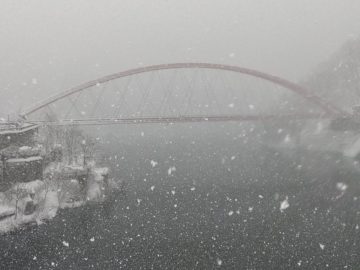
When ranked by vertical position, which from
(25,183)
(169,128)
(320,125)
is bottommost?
(169,128)

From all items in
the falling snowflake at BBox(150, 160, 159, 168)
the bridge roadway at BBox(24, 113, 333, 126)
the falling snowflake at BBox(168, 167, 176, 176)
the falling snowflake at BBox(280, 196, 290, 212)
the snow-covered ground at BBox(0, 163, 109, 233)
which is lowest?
the falling snowflake at BBox(150, 160, 159, 168)

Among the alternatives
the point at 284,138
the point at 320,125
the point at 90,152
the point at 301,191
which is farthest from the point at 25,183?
the point at 320,125

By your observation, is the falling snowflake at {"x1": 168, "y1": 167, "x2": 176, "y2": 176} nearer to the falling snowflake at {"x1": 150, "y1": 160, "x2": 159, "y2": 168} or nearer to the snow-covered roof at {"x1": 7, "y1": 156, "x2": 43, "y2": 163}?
the falling snowflake at {"x1": 150, "y1": 160, "x2": 159, "y2": 168}

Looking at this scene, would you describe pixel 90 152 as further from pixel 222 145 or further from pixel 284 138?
pixel 284 138

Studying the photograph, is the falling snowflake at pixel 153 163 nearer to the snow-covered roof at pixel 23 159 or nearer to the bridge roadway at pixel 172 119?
the bridge roadway at pixel 172 119

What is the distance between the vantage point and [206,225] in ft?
106

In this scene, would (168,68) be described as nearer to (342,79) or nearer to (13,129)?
(13,129)

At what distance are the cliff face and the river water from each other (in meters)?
33.3

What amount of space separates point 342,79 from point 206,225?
6562 cm

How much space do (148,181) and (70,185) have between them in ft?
35.7

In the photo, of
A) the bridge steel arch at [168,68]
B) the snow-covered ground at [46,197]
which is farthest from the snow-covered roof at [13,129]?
the bridge steel arch at [168,68]

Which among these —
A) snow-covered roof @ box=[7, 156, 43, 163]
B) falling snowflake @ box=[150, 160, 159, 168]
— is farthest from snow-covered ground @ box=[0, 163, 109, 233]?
falling snowflake @ box=[150, 160, 159, 168]

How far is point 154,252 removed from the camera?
27.1m

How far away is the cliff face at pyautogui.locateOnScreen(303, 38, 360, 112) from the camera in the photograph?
269ft
